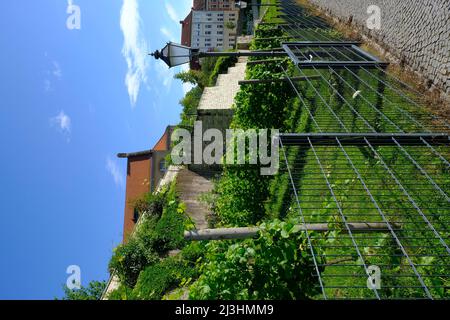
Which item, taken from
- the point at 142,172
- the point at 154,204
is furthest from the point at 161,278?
the point at 142,172

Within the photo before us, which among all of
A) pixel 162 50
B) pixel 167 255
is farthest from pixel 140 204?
pixel 162 50

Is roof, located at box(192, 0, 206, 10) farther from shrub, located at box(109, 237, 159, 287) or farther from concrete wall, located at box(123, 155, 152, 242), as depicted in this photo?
shrub, located at box(109, 237, 159, 287)

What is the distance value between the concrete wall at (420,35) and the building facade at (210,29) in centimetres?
7317

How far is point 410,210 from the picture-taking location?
5266 millimetres

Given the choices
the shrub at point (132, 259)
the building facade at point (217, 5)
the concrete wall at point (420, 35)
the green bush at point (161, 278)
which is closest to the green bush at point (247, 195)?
the green bush at point (161, 278)

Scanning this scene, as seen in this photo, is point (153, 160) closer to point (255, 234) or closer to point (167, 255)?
point (167, 255)

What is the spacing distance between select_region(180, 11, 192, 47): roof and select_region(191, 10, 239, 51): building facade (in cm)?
522

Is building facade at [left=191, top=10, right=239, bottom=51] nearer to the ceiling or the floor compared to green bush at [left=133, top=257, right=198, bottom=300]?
nearer to the ceiling

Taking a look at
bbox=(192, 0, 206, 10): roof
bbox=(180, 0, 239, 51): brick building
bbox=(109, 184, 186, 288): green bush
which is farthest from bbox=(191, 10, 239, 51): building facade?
bbox=(109, 184, 186, 288): green bush

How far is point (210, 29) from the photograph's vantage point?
8269cm

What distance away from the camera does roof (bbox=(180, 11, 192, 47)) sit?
73.5 m

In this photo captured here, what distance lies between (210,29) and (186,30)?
10197mm
